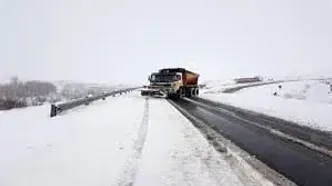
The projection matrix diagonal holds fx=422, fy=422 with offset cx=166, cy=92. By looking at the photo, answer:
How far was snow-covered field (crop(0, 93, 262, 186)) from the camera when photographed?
22.9 ft

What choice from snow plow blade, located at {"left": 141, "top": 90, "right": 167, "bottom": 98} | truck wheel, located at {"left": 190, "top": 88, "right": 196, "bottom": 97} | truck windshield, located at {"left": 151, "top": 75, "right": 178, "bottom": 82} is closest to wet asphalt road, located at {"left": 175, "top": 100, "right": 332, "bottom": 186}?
snow plow blade, located at {"left": 141, "top": 90, "right": 167, "bottom": 98}

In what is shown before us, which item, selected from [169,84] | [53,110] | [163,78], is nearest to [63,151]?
[53,110]

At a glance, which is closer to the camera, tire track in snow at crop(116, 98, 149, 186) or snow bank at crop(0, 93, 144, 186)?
tire track in snow at crop(116, 98, 149, 186)

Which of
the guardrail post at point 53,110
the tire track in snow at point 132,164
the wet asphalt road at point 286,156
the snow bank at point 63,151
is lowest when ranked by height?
the snow bank at point 63,151

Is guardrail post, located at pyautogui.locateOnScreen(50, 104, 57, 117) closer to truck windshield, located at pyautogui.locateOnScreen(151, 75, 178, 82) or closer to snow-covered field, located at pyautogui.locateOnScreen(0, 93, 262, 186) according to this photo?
snow-covered field, located at pyautogui.locateOnScreen(0, 93, 262, 186)

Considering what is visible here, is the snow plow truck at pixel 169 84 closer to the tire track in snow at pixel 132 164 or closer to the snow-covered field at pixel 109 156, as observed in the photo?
the snow-covered field at pixel 109 156

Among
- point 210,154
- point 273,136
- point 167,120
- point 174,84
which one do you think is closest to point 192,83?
point 174,84

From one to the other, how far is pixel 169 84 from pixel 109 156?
2914 centimetres

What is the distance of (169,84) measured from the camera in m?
38.1

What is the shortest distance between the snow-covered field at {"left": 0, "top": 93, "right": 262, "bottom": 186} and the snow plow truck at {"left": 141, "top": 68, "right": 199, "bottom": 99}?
23.3 m

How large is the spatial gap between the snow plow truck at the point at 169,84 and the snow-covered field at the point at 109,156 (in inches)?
916

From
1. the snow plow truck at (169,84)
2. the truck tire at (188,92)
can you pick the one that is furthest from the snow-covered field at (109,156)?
the truck tire at (188,92)

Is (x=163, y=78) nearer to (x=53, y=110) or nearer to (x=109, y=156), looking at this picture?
(x=53, y=110)

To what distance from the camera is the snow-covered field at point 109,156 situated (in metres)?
6.99
